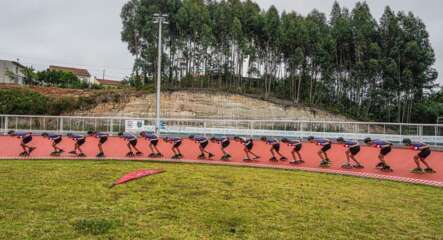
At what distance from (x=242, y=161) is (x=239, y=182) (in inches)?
197

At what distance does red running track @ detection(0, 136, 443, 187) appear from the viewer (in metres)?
11.2

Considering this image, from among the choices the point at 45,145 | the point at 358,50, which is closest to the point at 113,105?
the point at 45,145

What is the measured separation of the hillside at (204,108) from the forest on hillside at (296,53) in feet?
8.90

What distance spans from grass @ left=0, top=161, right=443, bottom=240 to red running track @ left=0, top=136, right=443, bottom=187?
178 cm

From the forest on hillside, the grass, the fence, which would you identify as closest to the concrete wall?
the forest on hillside

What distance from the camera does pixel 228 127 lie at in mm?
23125

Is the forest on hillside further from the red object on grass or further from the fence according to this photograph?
the red object on grass

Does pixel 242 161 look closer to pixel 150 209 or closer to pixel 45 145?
pixel 150 209

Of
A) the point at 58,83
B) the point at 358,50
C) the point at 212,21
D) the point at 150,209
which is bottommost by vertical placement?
the point at 150,209

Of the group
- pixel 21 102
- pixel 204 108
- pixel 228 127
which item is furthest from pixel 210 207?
pixel 21 102

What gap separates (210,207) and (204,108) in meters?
33.0

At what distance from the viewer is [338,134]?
20.3 metres

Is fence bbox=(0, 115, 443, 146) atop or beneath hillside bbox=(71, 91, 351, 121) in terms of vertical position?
beneath

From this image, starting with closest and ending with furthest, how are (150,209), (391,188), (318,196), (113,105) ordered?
(150,209) → (318,196) → (391,188) → (113,105)
